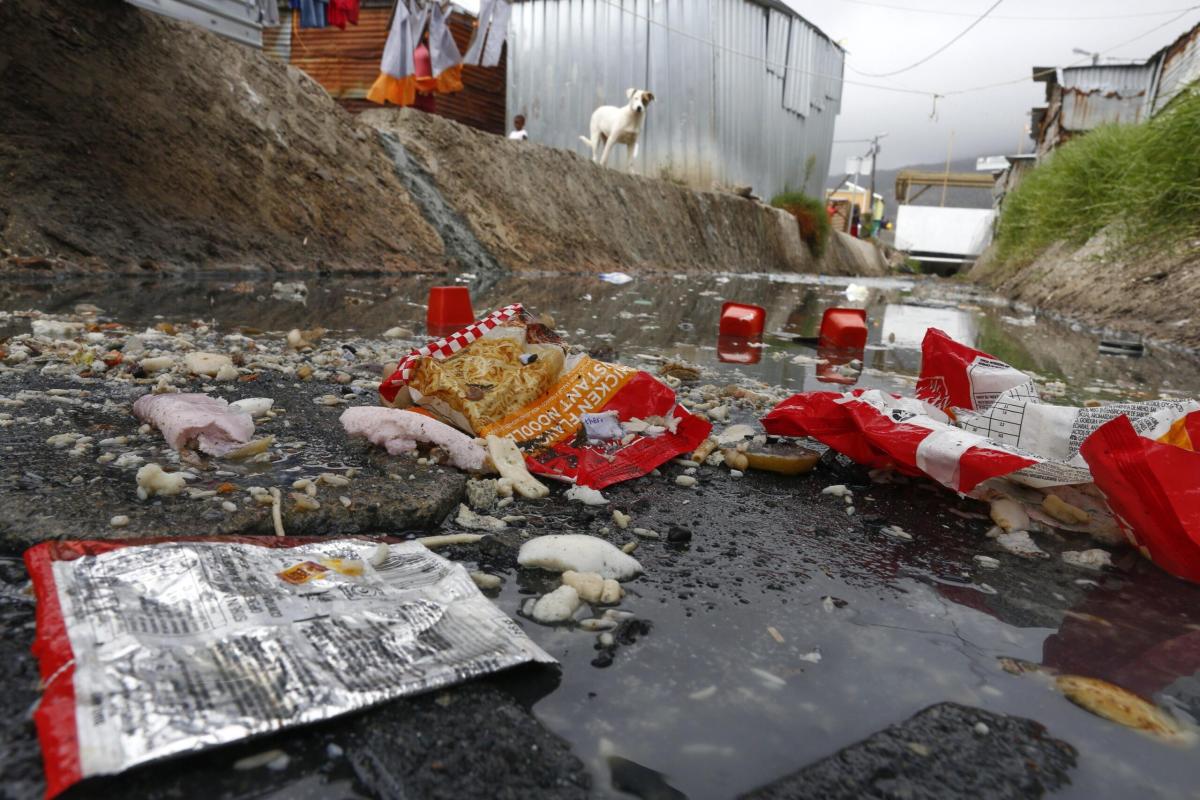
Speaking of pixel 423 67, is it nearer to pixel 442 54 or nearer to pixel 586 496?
pixel 442 54

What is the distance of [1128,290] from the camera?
20.3ft

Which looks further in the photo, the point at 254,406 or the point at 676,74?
the point at 676,74

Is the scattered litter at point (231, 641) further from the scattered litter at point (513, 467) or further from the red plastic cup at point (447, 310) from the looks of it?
the red plastic cup at point (447, 310)

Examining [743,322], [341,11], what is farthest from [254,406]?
[341,11]

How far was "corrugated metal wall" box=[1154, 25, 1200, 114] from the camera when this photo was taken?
33.9 feet

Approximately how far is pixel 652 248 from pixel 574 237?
246 centimetres

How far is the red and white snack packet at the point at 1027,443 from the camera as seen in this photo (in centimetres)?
130

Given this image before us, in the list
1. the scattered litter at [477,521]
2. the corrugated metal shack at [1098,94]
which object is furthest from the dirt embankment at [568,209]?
the scattered litter at [477,521]

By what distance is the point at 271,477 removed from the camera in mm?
1514

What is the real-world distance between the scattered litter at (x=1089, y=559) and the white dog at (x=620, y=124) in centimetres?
1276

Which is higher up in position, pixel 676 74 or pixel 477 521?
pixel 676 74

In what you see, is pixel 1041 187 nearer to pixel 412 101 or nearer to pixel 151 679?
pixel 412 101

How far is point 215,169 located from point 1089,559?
6810 mm

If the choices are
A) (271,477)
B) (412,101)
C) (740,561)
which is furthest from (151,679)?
(412,101)
